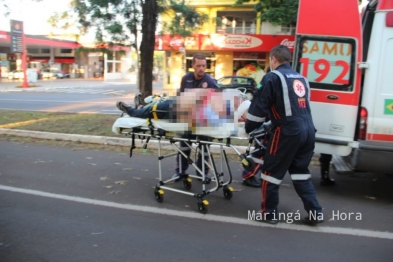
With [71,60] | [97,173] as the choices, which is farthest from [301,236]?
[71,60]

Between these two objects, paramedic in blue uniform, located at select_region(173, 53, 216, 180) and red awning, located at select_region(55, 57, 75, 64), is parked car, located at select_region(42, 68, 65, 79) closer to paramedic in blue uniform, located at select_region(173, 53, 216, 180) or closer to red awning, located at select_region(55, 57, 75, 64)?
red awning, located at select_region(55, 57, 75, 64)

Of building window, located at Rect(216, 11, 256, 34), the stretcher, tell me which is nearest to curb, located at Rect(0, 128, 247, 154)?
the stretcher

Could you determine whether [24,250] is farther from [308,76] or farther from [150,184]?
[308,76]

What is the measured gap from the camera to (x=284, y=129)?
4.05m

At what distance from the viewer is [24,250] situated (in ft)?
11.6

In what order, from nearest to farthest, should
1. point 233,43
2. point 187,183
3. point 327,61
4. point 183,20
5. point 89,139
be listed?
1. point 327,61
2. point 187,183
3. point 89,139
4. point 183,20
5. point 233,43

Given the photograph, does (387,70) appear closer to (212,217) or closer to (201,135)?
(201,135)

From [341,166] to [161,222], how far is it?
301 cm

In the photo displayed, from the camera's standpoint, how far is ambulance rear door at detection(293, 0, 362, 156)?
4891 millimetres

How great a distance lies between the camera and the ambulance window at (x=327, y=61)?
4945 millimetres

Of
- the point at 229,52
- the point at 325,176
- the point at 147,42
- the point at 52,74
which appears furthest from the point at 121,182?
the point at 52,74

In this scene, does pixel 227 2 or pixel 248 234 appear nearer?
pixel 248 234

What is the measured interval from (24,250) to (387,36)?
15.8ft

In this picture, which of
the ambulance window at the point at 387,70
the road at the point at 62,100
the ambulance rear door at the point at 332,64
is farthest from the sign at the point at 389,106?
the road at the point at 62,100
